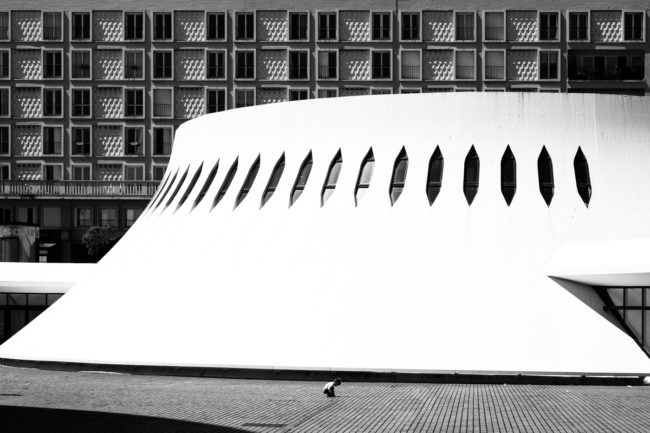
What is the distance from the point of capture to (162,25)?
94062 millimetres

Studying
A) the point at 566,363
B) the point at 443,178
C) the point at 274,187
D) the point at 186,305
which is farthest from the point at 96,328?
the point at 566,363

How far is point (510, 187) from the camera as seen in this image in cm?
4731

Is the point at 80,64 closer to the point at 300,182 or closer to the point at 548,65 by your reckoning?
the point at 548,65

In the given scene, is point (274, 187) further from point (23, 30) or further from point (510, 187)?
point (23, 30)

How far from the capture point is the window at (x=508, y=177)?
1861 inches

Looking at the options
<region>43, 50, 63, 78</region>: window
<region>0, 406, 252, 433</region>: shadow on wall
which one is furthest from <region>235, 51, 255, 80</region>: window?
<region>0, 406, 252, 433</region>: shadow on wall

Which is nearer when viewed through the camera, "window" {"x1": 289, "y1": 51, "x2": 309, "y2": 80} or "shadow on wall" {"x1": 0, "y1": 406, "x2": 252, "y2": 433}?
"shadow on wall" {"x1": 0, "y1": 406, "x2": 252, "y2": 433}

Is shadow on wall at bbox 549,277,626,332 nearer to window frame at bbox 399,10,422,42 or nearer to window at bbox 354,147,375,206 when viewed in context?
window at bbox 354,147,375,206

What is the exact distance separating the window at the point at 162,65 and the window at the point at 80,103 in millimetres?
4786

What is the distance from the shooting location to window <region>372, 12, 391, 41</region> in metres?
92.8

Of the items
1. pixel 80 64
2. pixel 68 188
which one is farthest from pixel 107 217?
pixel 80 64

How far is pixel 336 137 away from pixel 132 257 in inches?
351

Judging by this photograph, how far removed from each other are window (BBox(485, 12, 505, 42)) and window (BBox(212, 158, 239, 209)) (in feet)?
144

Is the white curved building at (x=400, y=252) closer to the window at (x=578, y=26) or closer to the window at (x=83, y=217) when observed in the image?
the window at (x=83, y=217)
